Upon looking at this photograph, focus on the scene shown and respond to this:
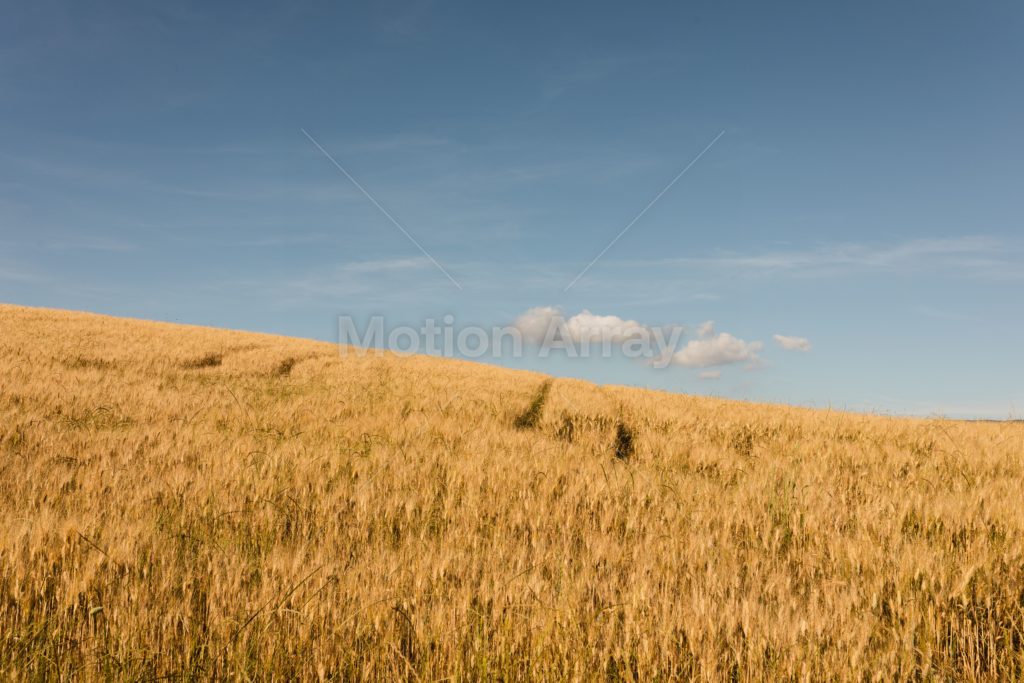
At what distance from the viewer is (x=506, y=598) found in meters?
2.34

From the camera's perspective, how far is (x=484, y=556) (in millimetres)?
2830

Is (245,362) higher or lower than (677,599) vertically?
higher

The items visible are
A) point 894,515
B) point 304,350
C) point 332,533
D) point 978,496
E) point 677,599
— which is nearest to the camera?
point 677,599

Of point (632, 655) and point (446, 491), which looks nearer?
point (632, 655)

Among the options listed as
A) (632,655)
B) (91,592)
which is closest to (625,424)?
(632,655)

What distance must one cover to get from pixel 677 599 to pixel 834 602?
0.79 metres

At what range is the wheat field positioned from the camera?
6.48 feet

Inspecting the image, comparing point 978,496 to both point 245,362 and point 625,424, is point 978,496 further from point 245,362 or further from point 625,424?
point 245,362

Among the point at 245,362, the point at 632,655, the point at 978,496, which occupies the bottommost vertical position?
the point at 632,655

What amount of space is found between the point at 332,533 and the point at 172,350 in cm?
1628

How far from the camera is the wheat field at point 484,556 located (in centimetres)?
198

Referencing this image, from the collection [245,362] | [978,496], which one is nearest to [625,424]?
[978,496]

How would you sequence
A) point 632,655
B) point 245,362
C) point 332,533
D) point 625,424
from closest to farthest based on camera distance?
point 632,655, point 332,533, point 625,424, point 245,362

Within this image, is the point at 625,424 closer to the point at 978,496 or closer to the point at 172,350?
the point at 978,496
